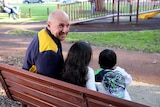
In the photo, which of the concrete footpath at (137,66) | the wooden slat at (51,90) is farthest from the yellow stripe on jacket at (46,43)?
the concrete footpath at (137,66)

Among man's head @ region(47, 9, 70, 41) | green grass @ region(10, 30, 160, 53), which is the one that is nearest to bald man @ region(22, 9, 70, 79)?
man's head @ region(47, 9, 70, 41)

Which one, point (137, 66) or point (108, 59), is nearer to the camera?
point (108, 59)

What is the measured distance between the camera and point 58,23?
262 cm

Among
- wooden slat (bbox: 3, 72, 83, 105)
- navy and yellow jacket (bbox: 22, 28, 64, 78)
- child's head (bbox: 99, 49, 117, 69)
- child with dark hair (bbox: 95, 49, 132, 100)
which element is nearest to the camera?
wooden slat (bbox: 3, 72, 83, 105)

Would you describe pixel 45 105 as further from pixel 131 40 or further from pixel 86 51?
pixel 131 40

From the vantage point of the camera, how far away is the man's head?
2.62 meters

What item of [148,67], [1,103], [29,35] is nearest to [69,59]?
[1,103]

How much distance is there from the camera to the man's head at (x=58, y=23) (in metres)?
2.62

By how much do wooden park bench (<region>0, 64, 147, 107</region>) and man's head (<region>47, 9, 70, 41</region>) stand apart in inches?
18.3

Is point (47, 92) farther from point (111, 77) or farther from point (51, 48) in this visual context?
point (111, 77)

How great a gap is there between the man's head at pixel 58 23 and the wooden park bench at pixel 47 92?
465 mm

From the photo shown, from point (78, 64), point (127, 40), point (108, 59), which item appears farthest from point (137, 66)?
point (78, 64)

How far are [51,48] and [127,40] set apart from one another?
7.51m

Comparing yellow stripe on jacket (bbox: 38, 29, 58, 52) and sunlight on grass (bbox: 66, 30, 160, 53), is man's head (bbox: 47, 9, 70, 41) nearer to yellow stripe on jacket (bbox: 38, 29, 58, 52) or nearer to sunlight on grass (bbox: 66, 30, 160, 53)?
yellow stripe on jacket (bbox: 38, 29, 58, 52)
